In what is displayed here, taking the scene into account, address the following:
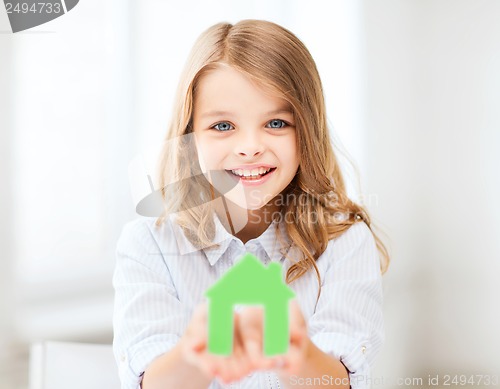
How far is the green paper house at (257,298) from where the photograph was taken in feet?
1.40

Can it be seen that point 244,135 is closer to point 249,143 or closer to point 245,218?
point 249,143

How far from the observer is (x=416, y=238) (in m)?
1.10

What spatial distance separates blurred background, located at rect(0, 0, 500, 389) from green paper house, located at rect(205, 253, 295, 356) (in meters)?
0.59

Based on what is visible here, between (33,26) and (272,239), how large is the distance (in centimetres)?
53

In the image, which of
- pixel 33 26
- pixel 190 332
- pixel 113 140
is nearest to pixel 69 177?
pixel 113 140

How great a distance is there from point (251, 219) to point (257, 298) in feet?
1.38

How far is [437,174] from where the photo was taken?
3.53 feet

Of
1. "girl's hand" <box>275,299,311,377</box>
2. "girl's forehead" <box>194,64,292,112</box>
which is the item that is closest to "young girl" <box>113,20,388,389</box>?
"girl's forehead" <box>194,64,292,112</box>

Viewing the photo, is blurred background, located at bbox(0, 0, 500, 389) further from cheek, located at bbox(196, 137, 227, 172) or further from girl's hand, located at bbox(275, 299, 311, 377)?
girl's hand, located at bbox(275, 299, 311, 377)

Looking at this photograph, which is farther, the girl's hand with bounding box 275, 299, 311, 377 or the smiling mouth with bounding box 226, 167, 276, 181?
the smiling mouth with bounding box 226, 167, 276, 181

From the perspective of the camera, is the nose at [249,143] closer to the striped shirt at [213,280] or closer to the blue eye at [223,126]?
the blue eye at [223,126]

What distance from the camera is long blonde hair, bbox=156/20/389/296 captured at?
749 millimetres

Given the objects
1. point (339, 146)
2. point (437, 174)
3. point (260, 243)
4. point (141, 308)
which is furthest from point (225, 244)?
point (437, 174)

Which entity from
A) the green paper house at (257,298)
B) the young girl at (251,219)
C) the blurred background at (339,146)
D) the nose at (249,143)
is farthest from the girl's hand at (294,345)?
the blurred background at (339,146)
